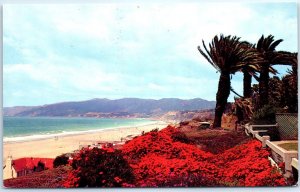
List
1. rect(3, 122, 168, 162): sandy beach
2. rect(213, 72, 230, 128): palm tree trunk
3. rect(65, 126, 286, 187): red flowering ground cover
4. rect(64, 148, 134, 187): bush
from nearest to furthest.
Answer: rect(64, 148, 134, 187): bush, rect(65, 126, 286, 187): red flowering ground cover, rect(3, 122, 168, 162): sandy beach, rect(213, 72, 230, 128): palm tree trunk

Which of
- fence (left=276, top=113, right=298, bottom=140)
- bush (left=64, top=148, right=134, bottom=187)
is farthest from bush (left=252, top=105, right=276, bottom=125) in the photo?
bush (left=64, top=148, right=134, bottom=187)

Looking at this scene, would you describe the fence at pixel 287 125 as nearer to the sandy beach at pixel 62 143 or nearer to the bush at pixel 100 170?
the sandy beach at pixel 62 143

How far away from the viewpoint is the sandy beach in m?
8.82

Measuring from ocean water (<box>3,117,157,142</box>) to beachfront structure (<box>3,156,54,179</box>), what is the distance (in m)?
0.33

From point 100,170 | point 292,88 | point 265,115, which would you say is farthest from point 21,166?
point 292,88

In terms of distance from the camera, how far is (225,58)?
9.05 meters

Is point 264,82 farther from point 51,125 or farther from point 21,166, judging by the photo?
point 21,166

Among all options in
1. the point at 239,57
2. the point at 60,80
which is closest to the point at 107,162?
the point at 60,80

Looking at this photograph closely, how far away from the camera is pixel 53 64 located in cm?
888

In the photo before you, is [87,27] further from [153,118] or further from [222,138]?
[222,138]

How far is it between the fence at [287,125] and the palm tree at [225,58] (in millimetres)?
880

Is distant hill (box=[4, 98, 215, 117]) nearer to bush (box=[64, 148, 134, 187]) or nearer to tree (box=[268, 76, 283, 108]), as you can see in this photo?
bush (box=[64, 148, 134, 187])

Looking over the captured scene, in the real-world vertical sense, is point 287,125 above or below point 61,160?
above

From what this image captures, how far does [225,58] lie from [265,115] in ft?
3.51
